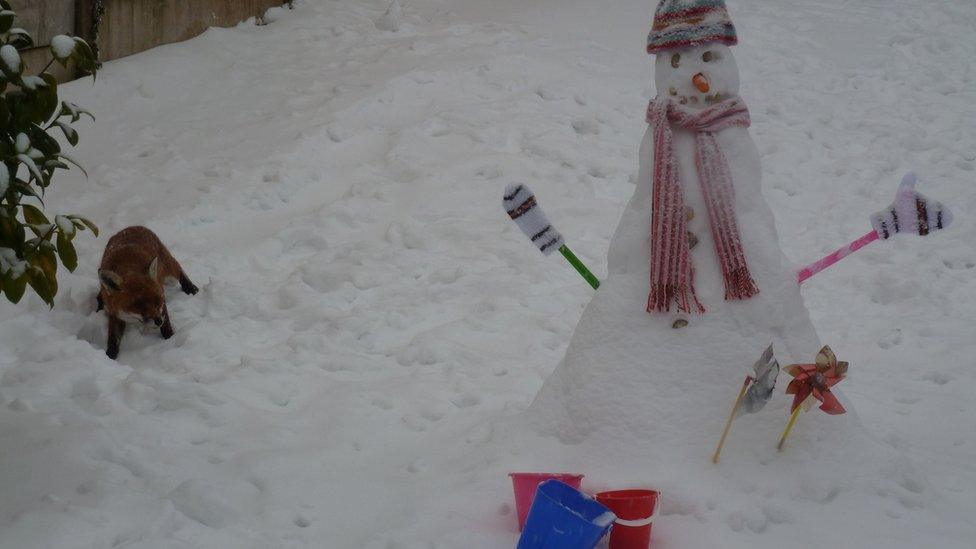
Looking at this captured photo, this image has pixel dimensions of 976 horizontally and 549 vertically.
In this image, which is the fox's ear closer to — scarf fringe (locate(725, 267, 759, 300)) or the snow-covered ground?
the snow-covered ground

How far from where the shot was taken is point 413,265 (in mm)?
5570

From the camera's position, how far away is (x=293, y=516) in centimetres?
314

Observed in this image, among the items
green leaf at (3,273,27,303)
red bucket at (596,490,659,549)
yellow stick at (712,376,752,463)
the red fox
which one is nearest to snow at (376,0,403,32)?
the red fox

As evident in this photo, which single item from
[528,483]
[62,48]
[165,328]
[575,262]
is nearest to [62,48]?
[62,48]

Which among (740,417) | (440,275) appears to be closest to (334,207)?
(440,275)

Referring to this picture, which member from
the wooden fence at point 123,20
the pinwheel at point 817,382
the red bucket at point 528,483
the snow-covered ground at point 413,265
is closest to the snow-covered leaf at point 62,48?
the snow-covered ground at point 413,265

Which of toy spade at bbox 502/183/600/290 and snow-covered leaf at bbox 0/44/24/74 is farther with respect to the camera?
toy spade at bbox 502/183/600/290

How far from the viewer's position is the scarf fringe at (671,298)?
3.17 m

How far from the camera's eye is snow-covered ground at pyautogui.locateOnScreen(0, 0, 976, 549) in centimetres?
315

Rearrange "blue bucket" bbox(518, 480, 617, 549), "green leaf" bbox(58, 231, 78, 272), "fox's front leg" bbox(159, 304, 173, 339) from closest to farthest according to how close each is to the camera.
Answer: "blue bucket" bbox(518, 480, 617, 549)
"green leaf" bbox(58, 231, 78, 272)
"fox's front leg" bbox(159, 304, 173, 339)

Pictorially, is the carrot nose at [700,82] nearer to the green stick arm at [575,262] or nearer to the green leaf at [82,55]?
the green stick arm at [575,262]

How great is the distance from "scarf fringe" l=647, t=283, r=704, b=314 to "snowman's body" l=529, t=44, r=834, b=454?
0.05 m

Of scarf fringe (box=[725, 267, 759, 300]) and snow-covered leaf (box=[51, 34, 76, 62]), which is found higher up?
snow-covered leaf (box=[51, 34, 76, 62])

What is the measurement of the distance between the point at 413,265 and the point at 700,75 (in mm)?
2714
